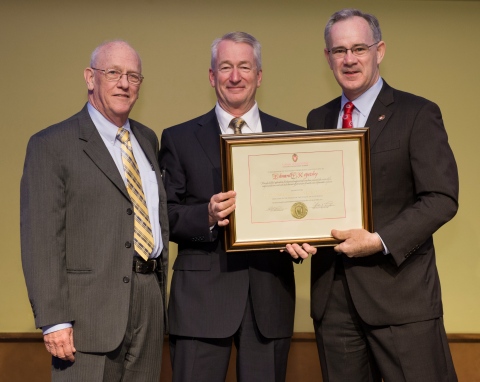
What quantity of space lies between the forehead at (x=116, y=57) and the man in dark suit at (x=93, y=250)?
0.06 meters

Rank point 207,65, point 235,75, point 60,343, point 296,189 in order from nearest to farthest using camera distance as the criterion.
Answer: point 60,343 → point 296,189 → point 235,75 → point 207,65

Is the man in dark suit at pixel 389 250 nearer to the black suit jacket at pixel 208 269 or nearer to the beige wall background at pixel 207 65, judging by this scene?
the black suit jacket at pixel 208 269

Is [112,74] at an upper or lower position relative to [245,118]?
upper

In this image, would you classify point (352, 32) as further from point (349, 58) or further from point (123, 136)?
point (123, 136)

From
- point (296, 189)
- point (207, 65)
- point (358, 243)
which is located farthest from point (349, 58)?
point (207, 65)

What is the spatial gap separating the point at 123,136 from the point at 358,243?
97 cm

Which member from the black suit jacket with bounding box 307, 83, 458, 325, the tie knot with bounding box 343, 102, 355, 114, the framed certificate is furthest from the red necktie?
the framed certificate

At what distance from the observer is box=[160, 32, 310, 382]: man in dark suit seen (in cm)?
275

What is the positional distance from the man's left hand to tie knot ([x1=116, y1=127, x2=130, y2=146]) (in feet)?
2.83

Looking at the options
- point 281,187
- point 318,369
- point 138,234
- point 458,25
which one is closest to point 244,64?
point 281,187

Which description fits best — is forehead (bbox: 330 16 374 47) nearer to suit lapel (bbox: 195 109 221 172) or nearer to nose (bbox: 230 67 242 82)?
nose (bbox: 230 67 242 82)

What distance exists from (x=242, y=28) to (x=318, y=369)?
1925mm

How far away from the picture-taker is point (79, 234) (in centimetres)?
259

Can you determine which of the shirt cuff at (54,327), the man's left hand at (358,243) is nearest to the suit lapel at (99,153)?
the shirt cuff at (54,327)
